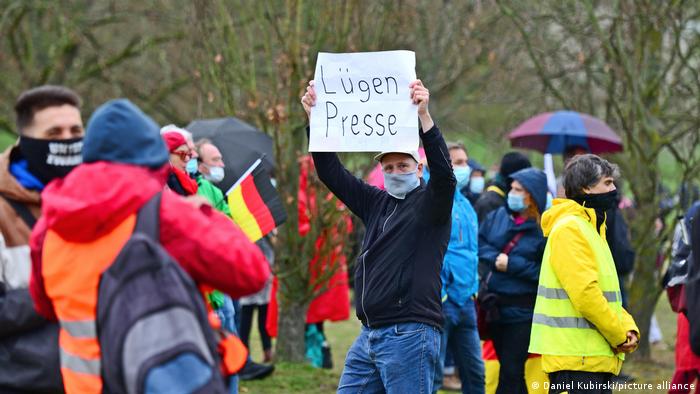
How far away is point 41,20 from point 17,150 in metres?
12.8

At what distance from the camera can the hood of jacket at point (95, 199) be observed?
3.57 m

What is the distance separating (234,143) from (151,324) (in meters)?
5.83

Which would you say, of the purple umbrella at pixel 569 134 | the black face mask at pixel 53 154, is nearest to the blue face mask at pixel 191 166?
the black face mask at pixel 53 154

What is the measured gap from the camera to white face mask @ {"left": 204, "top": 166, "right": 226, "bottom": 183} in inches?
338

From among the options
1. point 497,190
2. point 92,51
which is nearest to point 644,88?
point 497,190

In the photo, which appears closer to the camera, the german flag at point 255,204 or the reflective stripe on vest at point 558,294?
the reflective stripe on vest at point 558,294

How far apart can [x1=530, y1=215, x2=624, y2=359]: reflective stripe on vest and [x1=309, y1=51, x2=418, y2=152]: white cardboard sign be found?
3.89 feet

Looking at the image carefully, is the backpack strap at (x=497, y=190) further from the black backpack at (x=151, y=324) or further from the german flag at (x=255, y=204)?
the black backpack at (x=151, y=324)

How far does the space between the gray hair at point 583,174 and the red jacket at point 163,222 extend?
3.12 meters

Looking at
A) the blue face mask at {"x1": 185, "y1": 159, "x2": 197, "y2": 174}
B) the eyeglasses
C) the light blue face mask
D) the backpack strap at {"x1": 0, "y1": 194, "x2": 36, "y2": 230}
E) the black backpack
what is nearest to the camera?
the black backpack

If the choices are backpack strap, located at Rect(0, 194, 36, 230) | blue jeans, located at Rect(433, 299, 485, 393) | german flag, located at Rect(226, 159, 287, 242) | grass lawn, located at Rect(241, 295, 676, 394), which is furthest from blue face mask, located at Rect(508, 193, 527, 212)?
backpack strap, located at Rect(0, 194, 36, 230)

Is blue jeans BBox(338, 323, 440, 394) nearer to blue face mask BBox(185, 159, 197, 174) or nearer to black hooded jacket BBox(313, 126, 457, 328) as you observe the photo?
black hooded jacket BBox(313, 126, 457, 328)

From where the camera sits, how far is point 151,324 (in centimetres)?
349

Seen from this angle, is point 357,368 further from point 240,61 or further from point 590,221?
point 240,61
